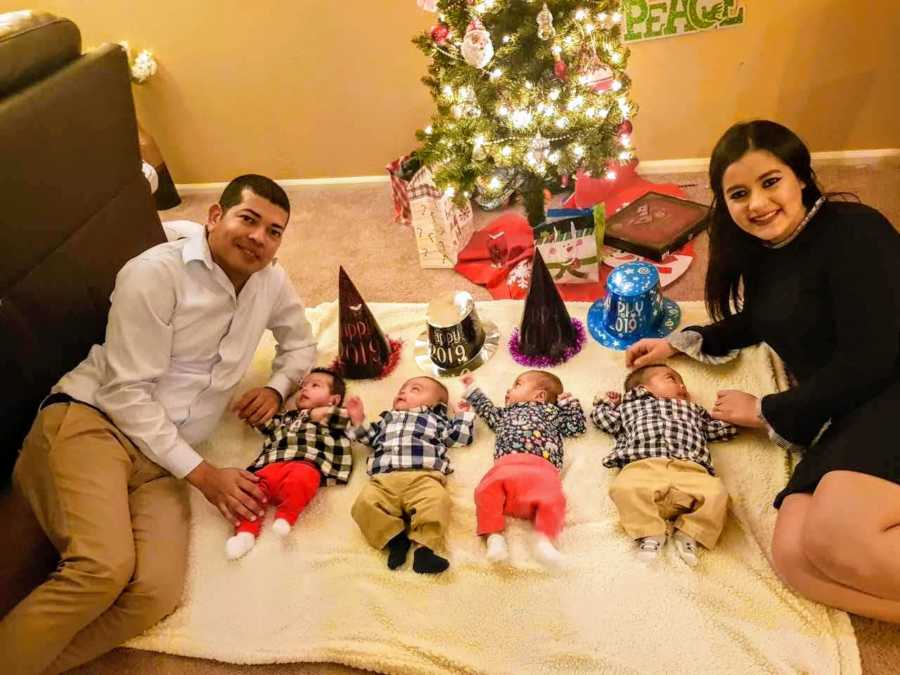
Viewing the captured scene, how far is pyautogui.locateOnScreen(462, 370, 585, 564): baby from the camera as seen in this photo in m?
1.55

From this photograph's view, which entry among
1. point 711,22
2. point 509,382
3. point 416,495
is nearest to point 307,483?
point 416,495

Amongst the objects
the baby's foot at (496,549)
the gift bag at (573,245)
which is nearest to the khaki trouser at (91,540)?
the baby's foot at (496,549)

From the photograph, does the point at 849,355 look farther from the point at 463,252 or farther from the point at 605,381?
the point at 463,252

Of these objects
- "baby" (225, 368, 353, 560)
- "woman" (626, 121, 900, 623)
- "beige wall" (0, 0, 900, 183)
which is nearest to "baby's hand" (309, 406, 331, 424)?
"baby" (225, 368, 353, 560)

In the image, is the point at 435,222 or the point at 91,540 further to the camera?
the point at 435,222

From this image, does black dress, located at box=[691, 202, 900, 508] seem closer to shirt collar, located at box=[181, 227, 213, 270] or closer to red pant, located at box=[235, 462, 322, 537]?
red pant, located at box=[235, 462, 322, 537]

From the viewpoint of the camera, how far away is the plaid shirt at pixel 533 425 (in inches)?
66.4

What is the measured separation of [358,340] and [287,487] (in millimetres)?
515

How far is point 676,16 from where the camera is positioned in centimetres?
238

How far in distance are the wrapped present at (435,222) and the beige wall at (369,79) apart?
57cm

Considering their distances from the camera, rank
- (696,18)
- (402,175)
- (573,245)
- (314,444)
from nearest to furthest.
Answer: (314,444)
(573,245)
(696,18)
(402,175)

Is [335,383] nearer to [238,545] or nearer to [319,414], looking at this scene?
[319,414]

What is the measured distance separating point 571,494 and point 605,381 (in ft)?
1.33

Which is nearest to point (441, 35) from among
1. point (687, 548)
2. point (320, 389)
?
point (320, 389)
